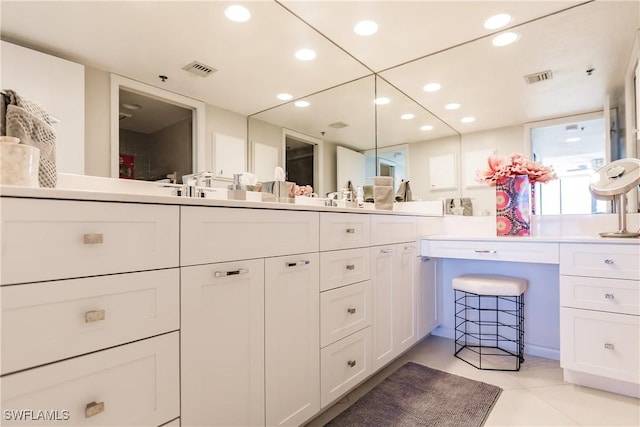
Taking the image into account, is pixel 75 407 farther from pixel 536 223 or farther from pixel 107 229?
pixel 536 223

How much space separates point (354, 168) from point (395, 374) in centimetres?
141

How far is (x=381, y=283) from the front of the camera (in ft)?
5.63

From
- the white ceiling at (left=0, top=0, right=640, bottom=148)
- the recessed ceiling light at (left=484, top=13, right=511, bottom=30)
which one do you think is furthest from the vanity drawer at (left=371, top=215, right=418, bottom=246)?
the recessed ceiling light at (left=484, top=13, right=511, bottom=30)

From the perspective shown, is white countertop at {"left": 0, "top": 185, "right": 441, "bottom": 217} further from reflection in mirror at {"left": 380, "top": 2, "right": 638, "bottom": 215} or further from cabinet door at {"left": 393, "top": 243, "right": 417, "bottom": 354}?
reflection in mirror at {"left": 380, "top": 2, "right": 638, "bottom": 215}

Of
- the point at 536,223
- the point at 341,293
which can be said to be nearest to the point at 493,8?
the point at 536,223

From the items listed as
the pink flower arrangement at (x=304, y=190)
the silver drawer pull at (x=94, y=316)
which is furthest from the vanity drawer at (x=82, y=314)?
the pink flower arrangement at (x=304, y=190)

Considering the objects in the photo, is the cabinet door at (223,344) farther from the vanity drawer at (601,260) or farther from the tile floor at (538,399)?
the vanity drawer at (601,260)

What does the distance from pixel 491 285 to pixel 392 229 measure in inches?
28.8

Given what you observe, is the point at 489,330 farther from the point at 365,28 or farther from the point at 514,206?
the point at 365,28

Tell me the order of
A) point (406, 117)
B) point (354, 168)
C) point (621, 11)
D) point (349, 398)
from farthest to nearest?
point (406, 117) < point (354, 168) < point (621, 11) < point (349, 398)

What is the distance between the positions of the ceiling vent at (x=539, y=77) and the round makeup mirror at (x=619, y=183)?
0.68m

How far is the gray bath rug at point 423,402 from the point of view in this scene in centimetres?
143

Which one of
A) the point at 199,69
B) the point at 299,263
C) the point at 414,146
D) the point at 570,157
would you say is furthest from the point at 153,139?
the point at 570,157

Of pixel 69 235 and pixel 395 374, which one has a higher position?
pixel 69 235
